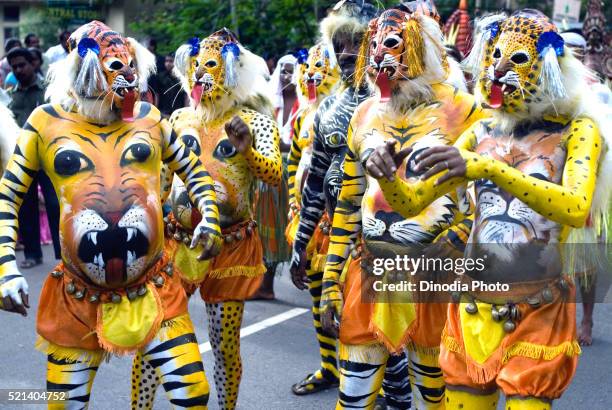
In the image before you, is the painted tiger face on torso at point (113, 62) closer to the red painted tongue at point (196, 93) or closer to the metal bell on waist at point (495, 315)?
the red painted tongue at point (196, 93)

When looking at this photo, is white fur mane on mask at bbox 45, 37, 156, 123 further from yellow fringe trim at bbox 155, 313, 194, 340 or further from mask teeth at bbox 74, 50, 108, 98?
yellow fringe trim at bbox 155, 313, 194, 340

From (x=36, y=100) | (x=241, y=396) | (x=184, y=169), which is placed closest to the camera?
(x=184, y=169)

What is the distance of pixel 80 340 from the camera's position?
3531 mm

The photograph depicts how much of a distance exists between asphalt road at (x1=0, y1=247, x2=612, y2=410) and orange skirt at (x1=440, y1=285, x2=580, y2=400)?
6.94 feet

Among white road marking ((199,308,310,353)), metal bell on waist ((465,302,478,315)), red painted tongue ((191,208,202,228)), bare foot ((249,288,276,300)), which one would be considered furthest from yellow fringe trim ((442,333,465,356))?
bare foot ((249,288,276,300))

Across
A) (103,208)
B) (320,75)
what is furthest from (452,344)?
(320,75)

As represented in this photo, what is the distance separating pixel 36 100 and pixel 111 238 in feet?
19.7

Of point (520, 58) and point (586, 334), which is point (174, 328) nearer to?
point (520, 58)

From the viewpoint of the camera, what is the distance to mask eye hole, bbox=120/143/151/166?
361cm

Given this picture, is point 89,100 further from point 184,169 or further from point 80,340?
point 80,340

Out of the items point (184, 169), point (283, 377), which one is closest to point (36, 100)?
point (283, 377)

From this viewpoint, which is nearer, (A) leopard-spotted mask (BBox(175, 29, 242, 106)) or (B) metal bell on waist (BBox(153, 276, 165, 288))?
(B) metal bell on waist (BBox(153, 276, 165, 288))

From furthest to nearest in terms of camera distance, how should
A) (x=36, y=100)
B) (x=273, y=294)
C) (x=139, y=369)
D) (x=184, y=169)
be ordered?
1. (x=36, y=100)
2. (x=273, y=294)
3. (x=139, y=369)
4. (x=184, y=169)

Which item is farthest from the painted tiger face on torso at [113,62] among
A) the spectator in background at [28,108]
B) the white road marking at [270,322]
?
the spectator in background at [28,108]
